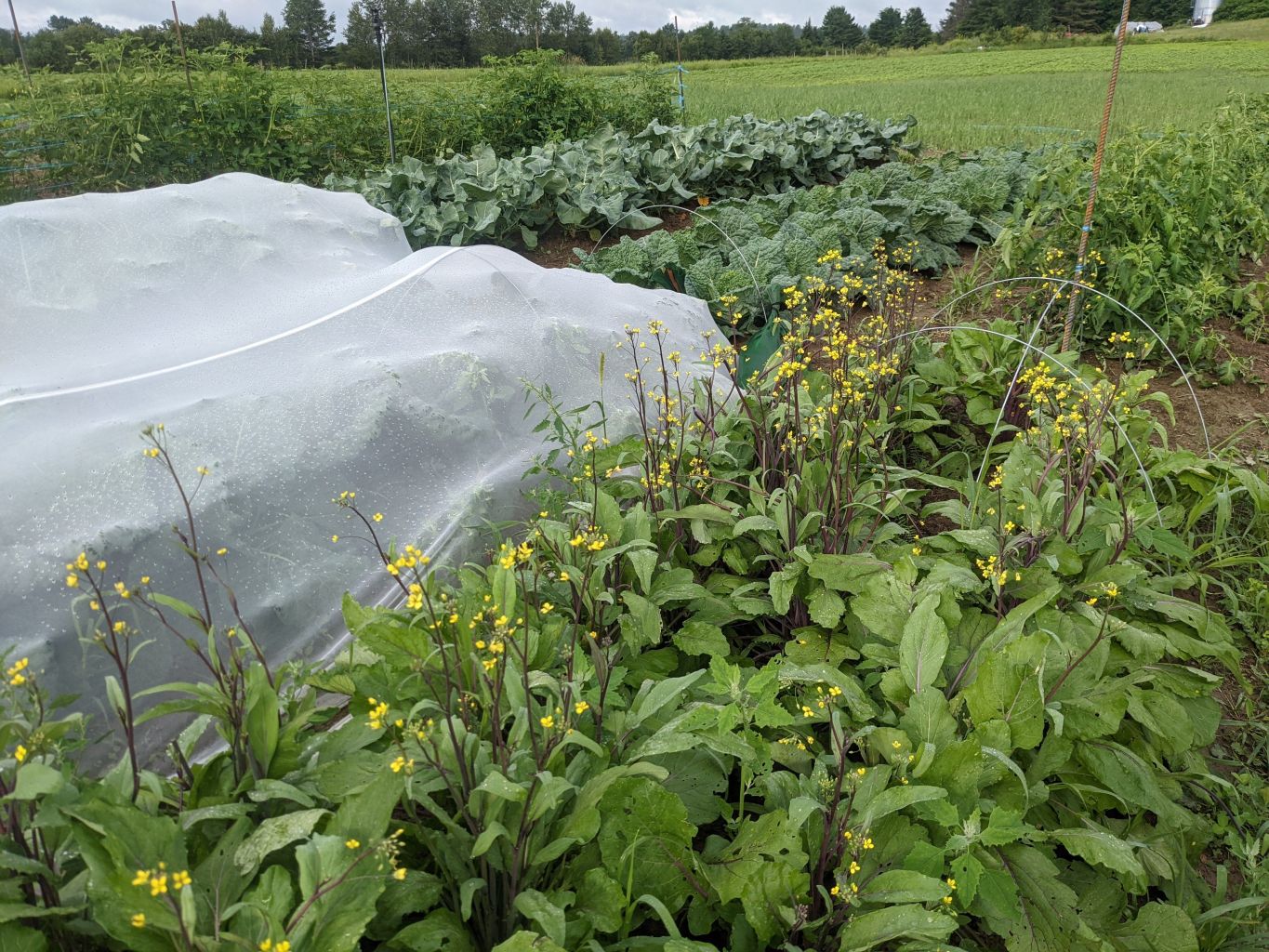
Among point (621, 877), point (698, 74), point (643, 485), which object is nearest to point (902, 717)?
point (621, 877)

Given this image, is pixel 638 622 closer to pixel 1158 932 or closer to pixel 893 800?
pixel 893 800

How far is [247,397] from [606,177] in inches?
208

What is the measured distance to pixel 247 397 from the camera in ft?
7.77

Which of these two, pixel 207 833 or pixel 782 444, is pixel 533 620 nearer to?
pixel 207 833

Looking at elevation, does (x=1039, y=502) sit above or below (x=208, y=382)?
below

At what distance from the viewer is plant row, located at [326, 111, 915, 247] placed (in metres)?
6.34

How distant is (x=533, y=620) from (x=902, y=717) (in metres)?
0.90

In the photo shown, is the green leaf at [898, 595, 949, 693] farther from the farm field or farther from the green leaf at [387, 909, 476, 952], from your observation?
the green leaf at [387, 909, 476, 952]

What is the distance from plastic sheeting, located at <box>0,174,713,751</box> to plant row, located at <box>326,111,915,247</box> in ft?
8.75

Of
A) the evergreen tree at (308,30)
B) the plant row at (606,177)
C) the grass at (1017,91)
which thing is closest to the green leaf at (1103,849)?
the plant row at (606,177)

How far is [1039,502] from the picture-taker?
7.95 ft

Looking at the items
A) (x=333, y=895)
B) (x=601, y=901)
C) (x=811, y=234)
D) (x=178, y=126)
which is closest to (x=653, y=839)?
(x=601, y=901)

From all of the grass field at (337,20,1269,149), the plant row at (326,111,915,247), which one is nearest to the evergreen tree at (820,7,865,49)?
the grass field at (337,20,1269,149)

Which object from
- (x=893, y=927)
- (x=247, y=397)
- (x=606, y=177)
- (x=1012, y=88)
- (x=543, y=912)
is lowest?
(x=893, y=927)
